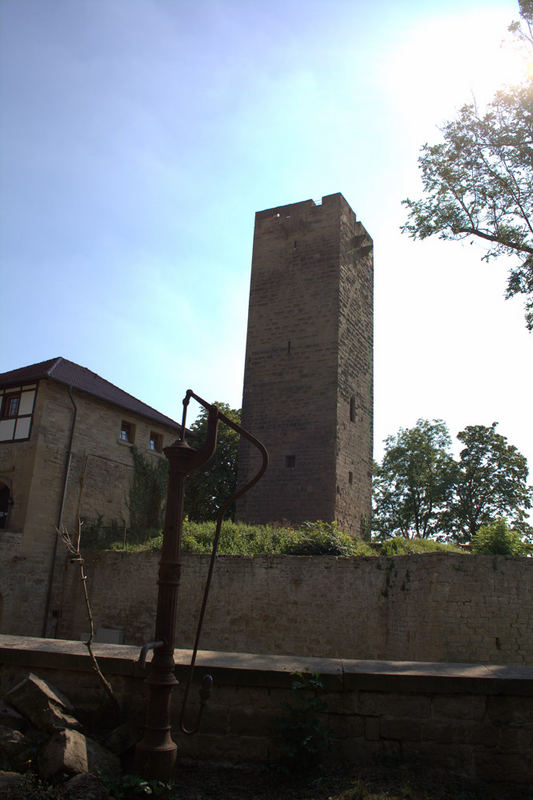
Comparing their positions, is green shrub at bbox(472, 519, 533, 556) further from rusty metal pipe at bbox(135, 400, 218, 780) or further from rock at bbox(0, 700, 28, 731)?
rock at bbox(0, 700, 28, 731)

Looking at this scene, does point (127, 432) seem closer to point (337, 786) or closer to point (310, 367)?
point (310, 367)

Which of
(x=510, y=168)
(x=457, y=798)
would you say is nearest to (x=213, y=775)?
(x=457, y=798)

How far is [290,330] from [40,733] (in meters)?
17.7

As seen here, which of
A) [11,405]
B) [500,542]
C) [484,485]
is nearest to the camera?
[500,542]

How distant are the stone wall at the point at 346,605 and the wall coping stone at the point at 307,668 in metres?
7.16

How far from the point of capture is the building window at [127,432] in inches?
801

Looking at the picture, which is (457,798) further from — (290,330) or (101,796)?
(290,330)

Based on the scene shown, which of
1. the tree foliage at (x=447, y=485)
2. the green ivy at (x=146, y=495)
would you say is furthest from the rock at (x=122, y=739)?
the tree foliage at (x=447, y=485)

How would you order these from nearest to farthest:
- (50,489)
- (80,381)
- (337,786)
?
(337,786) → (50,489) → (80,381)

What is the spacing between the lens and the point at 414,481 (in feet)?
107

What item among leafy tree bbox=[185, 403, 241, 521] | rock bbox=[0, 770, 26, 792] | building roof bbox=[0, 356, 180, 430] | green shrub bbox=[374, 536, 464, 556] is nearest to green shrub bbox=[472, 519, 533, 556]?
green shrub bbox=[374, 536, 464, 556]

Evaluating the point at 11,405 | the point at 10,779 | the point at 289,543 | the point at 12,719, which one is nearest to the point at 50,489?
the point at 11,405

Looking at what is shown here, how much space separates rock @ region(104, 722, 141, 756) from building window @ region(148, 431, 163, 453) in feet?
57.5

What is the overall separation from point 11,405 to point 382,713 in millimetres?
16511
